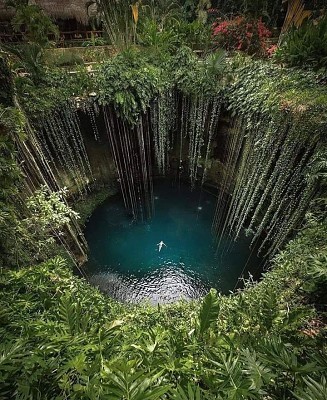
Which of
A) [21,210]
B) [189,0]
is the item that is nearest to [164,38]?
[189,0]

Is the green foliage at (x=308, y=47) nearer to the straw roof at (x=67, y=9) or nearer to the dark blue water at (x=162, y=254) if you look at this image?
the dark blue water at (x=162, y=254)

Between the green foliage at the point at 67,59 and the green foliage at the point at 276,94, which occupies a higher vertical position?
the green foliage at the point at 67,59

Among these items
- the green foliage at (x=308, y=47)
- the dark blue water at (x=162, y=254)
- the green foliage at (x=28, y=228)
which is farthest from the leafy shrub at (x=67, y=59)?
the green foliage at (x=308, y=47)

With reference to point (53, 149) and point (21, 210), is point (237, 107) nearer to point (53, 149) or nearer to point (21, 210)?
point (53, 149)

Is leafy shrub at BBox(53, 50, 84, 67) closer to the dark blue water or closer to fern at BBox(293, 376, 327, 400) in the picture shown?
the dark blue water

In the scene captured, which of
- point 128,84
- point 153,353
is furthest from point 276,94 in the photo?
point 153,353

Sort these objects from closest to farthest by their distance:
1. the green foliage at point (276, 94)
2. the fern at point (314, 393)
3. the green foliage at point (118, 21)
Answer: the fern at point (314, 393) < the green foliage at point (276, 94) < the green foliage at point (118, 21)

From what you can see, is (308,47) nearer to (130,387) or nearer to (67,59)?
(67,59)

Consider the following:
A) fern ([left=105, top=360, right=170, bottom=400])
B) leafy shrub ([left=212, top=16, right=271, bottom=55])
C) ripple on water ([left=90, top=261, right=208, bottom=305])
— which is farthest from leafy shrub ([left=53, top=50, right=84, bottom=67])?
fern ([left=105, top=360, right=170, bottom=400])
